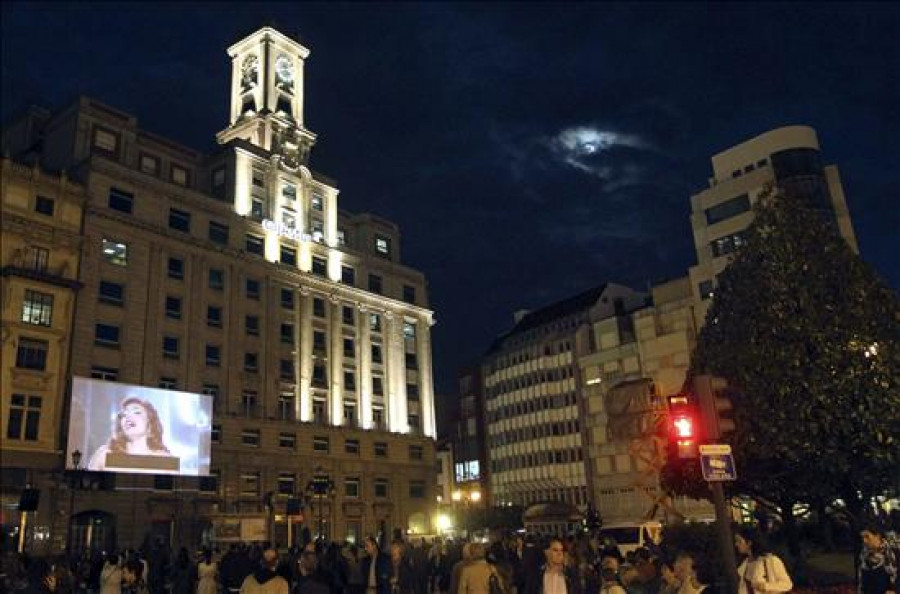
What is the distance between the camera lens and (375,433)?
62.0m

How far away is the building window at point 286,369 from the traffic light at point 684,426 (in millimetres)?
47233

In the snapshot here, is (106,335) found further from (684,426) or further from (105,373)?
(684,426)

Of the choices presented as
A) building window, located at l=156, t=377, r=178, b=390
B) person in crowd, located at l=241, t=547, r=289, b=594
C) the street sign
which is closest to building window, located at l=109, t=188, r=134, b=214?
Answer: building window, located at l=156, t=377, r=178, b=390

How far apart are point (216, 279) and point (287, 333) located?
7.41 metres

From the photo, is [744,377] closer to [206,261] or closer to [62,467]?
[62,467]

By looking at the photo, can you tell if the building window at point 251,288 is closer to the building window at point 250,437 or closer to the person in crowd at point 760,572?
the building window at point 250,437

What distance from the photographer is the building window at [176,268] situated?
50.7m

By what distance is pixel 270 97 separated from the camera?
6650 cm

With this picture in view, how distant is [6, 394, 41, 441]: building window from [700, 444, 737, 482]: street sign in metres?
39.8

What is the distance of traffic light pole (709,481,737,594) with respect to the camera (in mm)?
10250

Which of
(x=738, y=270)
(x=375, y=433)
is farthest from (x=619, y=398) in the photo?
(x=738, y=270)

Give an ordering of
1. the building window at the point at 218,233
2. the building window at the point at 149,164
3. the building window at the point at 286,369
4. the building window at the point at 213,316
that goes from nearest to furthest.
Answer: the building window at the point at 213,316
the building window at the point at 149,164
the building window at the point at 218,233
the building window at the point at 286,369

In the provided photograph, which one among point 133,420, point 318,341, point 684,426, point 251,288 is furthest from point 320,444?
point 684,426

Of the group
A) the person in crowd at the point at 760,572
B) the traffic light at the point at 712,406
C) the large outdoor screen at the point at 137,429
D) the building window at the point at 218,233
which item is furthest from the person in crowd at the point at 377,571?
the building window at the point at 218,233
